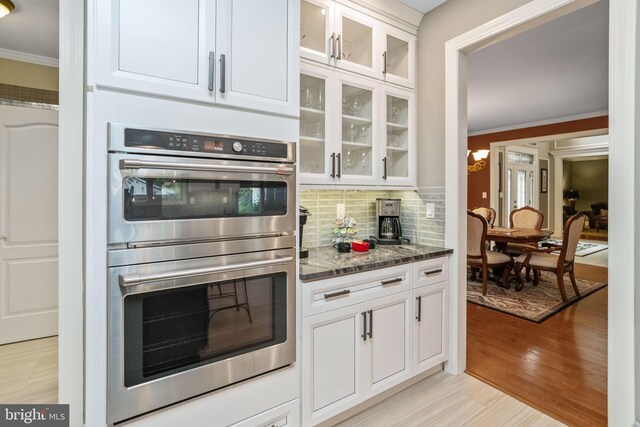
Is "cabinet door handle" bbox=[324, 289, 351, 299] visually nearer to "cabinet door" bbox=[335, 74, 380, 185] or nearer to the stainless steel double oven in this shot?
the stainless steel double oven

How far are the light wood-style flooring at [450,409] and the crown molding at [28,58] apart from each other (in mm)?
4139

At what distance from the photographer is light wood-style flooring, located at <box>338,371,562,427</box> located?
6.29ft

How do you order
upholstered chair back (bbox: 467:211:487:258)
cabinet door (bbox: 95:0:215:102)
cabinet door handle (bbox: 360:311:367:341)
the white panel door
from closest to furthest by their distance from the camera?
cabinet door (bbox: 95:0:215:102) → cabinet door handle (bbox: 360:311:367:341) → the white panel door → upholstered chair back (bbox: 467:211:487:258)

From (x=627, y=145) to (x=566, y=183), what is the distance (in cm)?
1339

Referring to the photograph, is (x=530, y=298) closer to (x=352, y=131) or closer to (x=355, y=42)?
(x=352, y=131)

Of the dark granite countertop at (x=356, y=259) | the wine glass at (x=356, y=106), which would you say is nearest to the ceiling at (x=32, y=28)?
the wine glass at (x=356, y=106)

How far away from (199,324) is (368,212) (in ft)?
5.68

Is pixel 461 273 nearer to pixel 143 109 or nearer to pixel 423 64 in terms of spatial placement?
pixel 423 64

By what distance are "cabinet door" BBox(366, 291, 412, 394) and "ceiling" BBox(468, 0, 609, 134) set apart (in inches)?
109

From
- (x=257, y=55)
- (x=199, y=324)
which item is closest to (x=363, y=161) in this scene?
(x=257, y=55)

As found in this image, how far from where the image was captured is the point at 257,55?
60.6 inches

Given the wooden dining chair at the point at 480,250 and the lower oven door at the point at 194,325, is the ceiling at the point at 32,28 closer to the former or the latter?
the lower oven door at the point at 194,325

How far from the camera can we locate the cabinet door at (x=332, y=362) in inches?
67.1

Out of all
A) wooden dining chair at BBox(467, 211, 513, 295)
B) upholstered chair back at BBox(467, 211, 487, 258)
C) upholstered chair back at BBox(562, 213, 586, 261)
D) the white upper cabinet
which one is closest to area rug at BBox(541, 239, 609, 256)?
upholstered chair back at BBox(562, 213, 586, 261)
